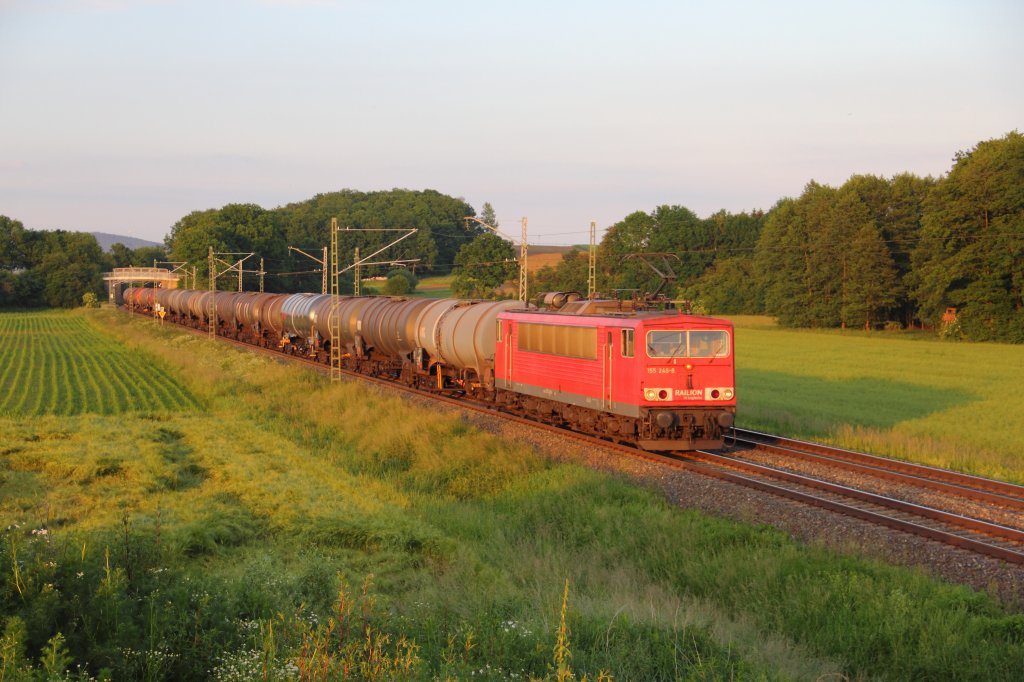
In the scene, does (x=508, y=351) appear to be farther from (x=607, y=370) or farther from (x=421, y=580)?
(x=421, y=580)

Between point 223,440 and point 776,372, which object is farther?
point 776,372

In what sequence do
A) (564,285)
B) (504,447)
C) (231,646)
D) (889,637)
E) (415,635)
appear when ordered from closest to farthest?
1. (231,646)
2. (415,635)
3. (889,637)
4. (504,447)
5. (564,285)

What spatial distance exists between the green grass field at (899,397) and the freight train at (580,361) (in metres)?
5.55

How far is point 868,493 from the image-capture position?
1683 centimetres

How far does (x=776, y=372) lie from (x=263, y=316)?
31.4 metres

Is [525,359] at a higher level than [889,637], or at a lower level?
higher

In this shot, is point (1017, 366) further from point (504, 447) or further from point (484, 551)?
point (484, 551)

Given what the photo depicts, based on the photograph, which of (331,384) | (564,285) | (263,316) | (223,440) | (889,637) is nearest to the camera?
(889,637)

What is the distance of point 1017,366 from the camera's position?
51.3 meters

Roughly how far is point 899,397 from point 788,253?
61427mm

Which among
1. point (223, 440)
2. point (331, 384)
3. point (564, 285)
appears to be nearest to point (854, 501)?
point (223, 440)

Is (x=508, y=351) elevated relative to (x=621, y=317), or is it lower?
lower

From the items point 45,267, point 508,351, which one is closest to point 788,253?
point 508,351

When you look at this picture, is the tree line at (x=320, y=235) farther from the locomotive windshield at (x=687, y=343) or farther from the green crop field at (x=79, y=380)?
the locomotive windshield at (x=687, y=343)
